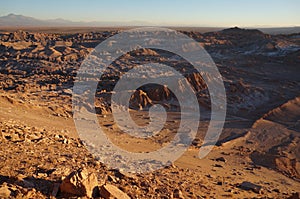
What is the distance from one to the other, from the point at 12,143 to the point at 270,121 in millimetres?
10077

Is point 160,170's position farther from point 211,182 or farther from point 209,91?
point 209,91

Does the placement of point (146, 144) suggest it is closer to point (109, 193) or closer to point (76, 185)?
point (109, 193)

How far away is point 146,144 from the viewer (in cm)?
914

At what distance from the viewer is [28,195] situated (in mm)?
3836

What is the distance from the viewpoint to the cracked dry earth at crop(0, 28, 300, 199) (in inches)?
185

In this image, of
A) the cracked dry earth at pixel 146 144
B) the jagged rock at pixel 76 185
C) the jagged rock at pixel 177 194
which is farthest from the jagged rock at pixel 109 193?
the jagged rock at pixel 177 194

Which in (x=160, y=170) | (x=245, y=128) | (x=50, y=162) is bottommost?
(x=245, y=128)

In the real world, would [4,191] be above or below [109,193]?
above

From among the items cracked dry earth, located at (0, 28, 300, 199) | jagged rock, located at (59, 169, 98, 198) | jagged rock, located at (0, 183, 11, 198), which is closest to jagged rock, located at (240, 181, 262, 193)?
cracked dry earth, located at (0, 28, 300, 199)

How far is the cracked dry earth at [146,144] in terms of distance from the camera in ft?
15.4

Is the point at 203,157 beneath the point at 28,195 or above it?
beneath

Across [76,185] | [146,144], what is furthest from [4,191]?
[146,144]

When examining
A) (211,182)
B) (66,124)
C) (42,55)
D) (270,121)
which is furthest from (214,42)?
(211,182)

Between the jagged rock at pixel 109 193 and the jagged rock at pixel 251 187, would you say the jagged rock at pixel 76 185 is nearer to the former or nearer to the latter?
the jagged rock at pixel 109 193
